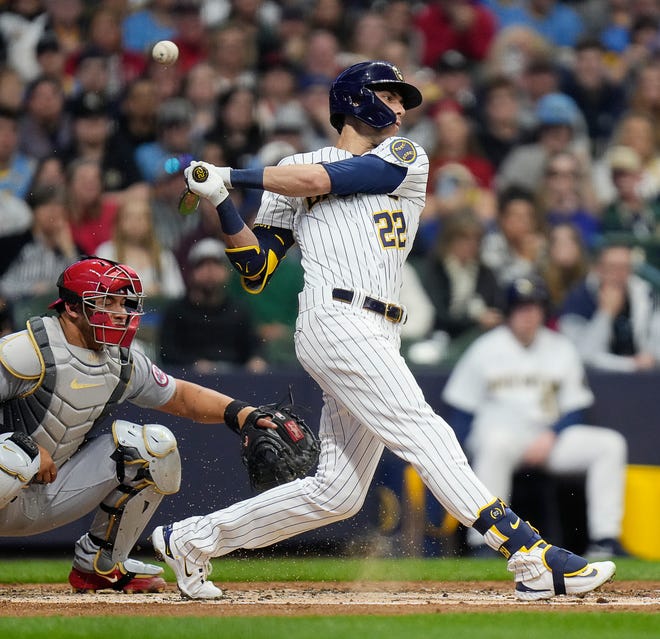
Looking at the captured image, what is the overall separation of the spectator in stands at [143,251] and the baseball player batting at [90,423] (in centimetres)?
273

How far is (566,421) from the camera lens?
24.9ft

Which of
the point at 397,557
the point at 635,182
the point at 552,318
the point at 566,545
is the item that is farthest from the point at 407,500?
the point at 635,182

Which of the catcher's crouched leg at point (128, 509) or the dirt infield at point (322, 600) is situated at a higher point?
the catcher's crouched leg at point (128, 509)

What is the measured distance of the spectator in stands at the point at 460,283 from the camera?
27.9 ft

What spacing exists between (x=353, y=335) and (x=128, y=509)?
135cm

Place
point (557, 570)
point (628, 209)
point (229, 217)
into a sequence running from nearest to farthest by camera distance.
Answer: point (557, 570), point (229, 217), point (628, 209)

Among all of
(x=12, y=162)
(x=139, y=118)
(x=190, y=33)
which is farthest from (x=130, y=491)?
(x=190, y=33)

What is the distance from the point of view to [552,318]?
8.47m

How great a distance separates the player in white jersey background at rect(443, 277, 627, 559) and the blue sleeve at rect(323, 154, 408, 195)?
2781mm

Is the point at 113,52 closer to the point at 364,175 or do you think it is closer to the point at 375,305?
the point at 364,175

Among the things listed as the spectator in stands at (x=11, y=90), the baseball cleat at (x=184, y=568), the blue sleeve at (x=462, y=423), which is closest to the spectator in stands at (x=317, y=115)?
the spectator in stands at (x=11, y=90)

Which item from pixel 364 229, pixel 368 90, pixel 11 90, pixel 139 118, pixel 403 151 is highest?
pixel 11 90

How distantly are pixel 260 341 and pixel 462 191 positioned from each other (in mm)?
2409

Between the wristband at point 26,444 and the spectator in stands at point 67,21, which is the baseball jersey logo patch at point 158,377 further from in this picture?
the spectator in stands at point 67,21
